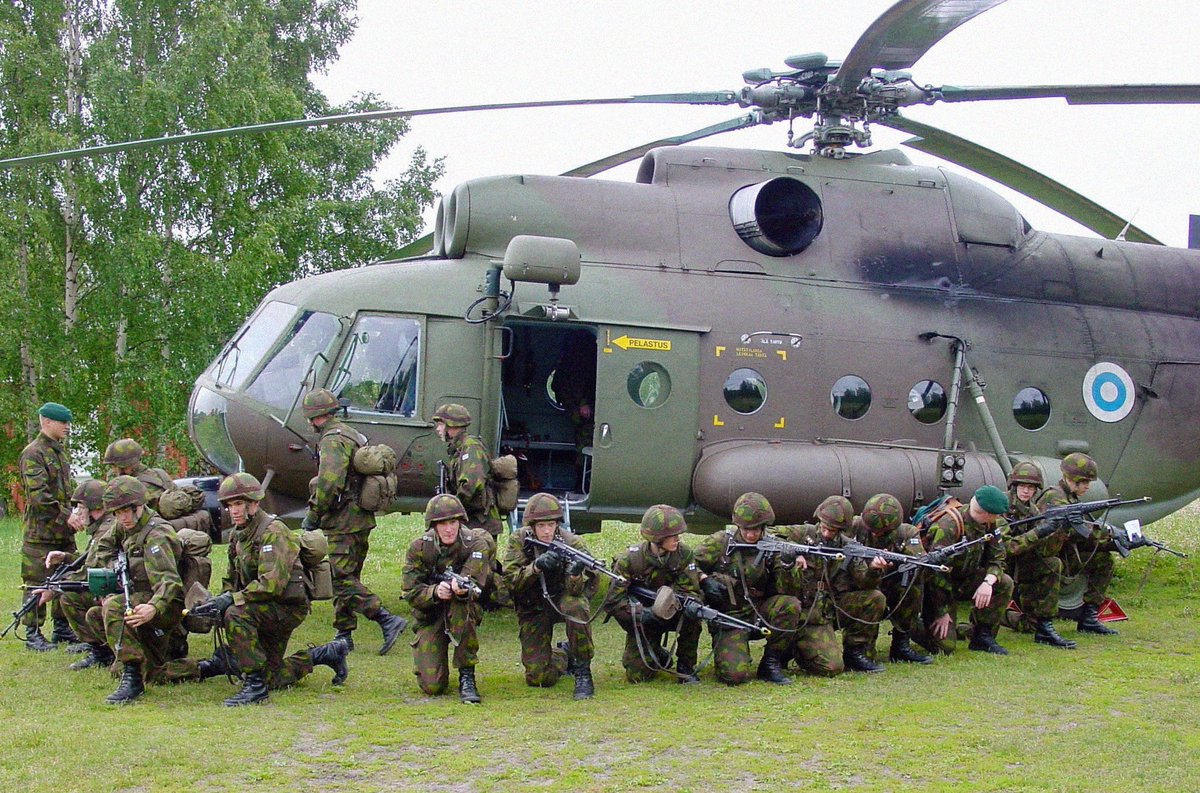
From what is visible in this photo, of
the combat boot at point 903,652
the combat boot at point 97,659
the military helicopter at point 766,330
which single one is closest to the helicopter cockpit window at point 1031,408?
the military helicopter at point 766,330

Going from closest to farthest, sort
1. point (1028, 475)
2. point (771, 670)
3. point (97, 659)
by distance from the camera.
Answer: point (771, 670) < point (97, 659) < point (1028, 475)

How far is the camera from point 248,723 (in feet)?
20.9

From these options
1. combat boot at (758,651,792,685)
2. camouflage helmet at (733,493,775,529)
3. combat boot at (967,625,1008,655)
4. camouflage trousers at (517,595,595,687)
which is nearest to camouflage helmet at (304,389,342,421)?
camouflage trousers at (517,595,595,687)

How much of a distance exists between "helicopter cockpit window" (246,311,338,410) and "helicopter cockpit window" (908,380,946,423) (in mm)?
4707

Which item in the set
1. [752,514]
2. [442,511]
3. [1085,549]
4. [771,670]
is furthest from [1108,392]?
[442,511]

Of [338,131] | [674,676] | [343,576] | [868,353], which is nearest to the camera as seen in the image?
[674,676]

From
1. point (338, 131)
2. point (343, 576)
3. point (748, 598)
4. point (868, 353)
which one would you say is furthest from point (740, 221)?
point (338, 131)

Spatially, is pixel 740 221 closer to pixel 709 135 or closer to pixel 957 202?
pixel 709 135

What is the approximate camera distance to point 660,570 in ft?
24.5

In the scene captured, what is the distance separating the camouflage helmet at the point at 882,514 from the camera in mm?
8086

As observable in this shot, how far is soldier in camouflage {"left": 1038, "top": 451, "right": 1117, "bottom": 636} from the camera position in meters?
8.95

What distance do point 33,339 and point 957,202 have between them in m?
15.1

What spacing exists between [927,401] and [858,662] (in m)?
2.84

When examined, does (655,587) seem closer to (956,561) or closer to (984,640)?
(956,561)
